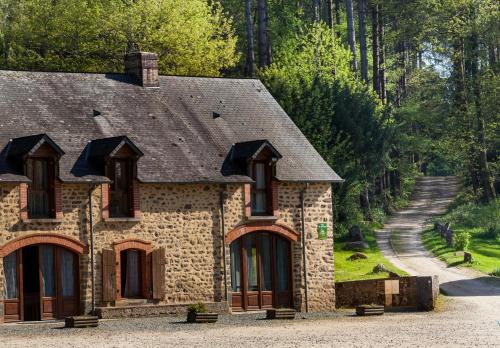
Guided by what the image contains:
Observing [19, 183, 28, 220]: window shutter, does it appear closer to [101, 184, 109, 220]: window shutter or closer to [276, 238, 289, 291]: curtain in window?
[101, 184, 109, 220]: window shutter

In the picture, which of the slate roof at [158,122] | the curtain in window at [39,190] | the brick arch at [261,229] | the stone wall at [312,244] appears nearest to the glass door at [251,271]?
the brick arch at [261,229]

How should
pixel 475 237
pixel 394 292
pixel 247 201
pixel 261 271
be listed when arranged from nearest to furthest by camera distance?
pixel 247 201 < pixel 261 271 < pixel 394 292 < pixel 475 237

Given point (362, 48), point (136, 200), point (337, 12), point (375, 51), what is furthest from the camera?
point (337, 12)

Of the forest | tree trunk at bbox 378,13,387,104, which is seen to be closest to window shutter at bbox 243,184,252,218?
the forest

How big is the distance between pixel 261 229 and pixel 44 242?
282 inches

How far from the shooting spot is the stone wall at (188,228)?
34.8 meters

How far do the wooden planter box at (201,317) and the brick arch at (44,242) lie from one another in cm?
374

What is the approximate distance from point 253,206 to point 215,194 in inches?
62.0

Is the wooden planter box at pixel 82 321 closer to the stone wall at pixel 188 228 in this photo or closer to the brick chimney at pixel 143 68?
the stone wall at pixel 188 228

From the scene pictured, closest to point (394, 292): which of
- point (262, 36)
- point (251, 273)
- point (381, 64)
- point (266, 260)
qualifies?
point (266, 260)

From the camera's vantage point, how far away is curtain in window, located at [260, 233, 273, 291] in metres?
38.4

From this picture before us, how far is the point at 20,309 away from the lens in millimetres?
34062

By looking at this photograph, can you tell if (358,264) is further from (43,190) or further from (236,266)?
(43,190)

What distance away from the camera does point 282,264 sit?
1531 inches
